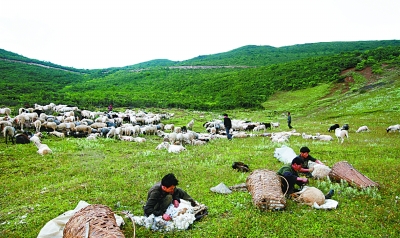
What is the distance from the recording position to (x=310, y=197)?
740 cm

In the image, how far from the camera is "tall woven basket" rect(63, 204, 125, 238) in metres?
4.91

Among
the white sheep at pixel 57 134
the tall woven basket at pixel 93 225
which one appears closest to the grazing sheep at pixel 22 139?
the white sheep at pixel 57 134

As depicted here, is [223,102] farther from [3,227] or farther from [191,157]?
[3,227]

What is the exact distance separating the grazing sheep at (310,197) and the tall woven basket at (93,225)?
16.1ft

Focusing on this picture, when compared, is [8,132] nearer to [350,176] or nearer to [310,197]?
[310,197]

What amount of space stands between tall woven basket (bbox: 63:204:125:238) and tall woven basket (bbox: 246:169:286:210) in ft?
12.0

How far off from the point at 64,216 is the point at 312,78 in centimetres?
5366

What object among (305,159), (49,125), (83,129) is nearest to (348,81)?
(83,129)

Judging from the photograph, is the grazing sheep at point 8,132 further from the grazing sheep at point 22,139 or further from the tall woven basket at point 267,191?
the tall woven basket at point 267,191

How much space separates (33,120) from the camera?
21.5 metres

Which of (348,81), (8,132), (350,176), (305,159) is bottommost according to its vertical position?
(348,81)

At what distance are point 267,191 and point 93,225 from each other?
430 cm

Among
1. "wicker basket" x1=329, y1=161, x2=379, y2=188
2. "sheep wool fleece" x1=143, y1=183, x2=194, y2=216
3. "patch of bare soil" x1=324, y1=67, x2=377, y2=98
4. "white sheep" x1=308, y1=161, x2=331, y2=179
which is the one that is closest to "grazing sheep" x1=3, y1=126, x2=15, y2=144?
"sheep wool fleece" x1=143, y1=183, x2=194, y2=216

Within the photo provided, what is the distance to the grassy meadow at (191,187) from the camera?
20.9ft
